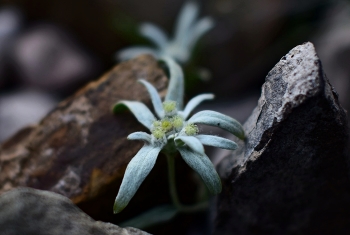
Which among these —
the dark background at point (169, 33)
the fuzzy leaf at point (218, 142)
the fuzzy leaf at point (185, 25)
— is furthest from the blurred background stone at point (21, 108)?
the fuzzy leaf at point (218, 142)

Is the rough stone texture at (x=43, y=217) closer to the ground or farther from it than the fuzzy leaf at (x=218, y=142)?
closer to the ground

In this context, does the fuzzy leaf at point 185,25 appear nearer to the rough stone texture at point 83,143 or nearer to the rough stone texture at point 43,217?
the rough stone texture at point 83,143

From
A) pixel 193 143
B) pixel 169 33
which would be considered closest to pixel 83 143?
pixel 193 143

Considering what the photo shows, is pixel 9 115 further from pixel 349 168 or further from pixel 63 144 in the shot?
pixel 349 168

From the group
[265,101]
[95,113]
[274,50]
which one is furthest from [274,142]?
[274,50]

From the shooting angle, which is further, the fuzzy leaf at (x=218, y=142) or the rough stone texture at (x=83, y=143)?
the rough stone texture at (x=83, y=143)

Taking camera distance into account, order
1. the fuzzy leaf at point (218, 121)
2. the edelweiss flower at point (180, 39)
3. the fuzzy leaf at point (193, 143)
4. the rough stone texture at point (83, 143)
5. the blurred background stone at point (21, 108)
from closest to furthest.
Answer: the fuzzy leaf at point (193, 143)
the fuzzy leaf at point (218, 121)
the rough stone texture at point (83, 143)
the edelweiss flower at point (180, 39)
the blurred background stone at point (21, 108)
